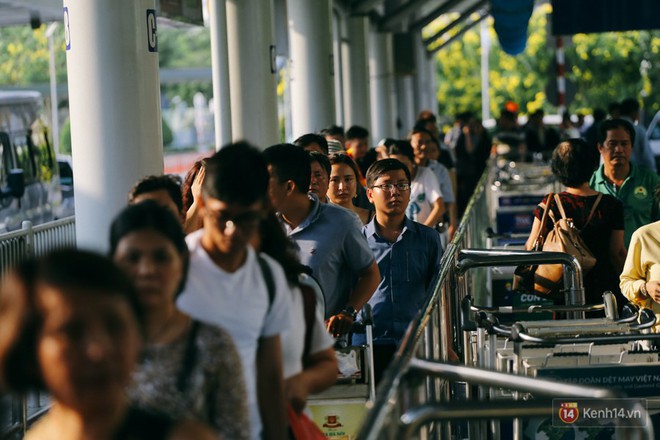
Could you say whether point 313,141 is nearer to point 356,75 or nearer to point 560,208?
point 560,208

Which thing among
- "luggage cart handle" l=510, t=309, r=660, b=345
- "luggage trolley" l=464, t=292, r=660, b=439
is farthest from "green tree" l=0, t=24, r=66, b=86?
"luggage cart handle" l=510, t=309, r=660, b=345

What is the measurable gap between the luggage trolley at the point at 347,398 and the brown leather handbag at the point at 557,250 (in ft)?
6.00

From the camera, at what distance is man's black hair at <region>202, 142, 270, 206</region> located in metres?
4.23

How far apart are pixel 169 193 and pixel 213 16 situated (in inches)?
379

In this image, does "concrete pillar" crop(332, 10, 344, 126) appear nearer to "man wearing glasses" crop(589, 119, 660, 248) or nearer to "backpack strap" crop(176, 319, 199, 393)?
"man wearing glasses" crop(589, 119, 660, 248)

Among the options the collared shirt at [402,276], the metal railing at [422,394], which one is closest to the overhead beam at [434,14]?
the collared shirt at [402,276]

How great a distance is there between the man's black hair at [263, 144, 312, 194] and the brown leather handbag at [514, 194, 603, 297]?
1.85 metres

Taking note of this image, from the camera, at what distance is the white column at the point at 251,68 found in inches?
595

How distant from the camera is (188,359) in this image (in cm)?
370

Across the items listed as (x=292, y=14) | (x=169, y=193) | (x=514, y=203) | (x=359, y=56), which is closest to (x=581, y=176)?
(x=169, y=193)

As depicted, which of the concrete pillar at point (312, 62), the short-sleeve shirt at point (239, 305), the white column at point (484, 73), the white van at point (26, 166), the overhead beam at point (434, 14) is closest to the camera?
the short-sleeve shirt at point (239, 305)

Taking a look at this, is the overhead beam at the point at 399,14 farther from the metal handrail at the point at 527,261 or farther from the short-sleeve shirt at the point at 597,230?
the metal handrail at the point at 527,261

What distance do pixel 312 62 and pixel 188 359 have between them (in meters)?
15.5

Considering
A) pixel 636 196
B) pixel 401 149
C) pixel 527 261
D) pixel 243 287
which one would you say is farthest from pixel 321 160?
pixel 243 287
